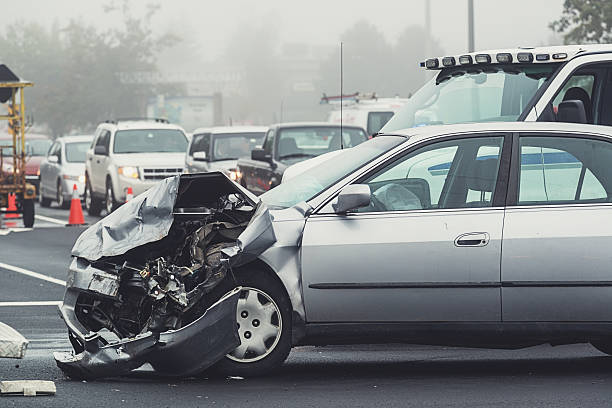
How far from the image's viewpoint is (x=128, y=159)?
26125 millimetres

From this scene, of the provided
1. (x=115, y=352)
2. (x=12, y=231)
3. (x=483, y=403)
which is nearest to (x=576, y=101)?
(x=483, y=403)

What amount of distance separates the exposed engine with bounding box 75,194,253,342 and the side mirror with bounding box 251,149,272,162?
10884 mm

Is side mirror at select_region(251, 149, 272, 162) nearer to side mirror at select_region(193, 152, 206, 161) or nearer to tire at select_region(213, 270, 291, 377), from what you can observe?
side mirror at select_region(193, 152, 206, 161)

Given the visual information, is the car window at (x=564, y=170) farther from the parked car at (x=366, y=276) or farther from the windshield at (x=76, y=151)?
the windshield at (x=76, y=151)

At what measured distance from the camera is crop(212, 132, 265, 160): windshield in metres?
24.3

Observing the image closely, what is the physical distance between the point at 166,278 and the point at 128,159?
18308 mm

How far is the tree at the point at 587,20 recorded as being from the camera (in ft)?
117

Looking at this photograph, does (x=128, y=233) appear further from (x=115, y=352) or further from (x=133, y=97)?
(x=133, y=97)

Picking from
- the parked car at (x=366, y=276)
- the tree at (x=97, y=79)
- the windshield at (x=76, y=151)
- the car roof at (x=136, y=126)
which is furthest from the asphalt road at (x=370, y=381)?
the tree at (x=97, y=79)

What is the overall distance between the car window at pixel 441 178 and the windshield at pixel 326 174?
17 cm

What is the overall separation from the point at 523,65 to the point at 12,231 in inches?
563

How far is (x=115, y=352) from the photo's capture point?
7.89 m

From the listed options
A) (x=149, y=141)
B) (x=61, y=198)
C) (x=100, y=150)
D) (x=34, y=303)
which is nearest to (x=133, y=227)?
(x=34, y=303)

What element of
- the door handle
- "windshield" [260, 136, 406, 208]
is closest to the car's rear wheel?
"windshield" [260, 136, 406, 208]
